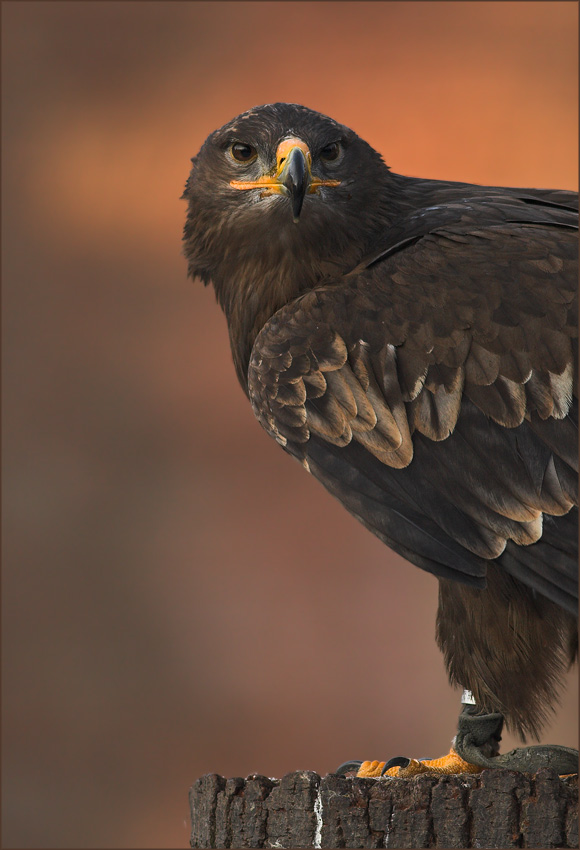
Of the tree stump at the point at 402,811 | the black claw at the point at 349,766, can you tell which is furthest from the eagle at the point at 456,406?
the tree stump at the point at 402,811

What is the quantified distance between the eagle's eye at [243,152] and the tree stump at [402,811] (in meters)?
1.35

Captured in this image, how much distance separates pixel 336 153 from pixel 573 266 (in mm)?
622

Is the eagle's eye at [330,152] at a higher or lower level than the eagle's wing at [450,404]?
higher

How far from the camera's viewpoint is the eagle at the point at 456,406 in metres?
2.05

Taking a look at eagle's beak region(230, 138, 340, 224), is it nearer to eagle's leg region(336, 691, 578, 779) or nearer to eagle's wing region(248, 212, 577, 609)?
eagle's wing region(248, 212, 577, 609)

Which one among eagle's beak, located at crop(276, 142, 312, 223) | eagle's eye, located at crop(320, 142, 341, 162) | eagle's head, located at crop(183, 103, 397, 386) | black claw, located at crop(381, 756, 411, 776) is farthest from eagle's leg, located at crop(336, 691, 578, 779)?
eagle's eye, located at crop(320, 142, 341, 162)

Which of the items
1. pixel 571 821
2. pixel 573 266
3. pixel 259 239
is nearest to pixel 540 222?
pixel 573 266

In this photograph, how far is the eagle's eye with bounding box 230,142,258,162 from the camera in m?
2.41

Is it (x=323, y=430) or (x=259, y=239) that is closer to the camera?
(x=323, y=430)

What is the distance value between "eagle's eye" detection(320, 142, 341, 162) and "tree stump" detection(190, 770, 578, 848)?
1.35 meters

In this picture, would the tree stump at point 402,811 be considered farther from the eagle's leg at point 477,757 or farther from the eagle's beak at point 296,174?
the eagle's beak at point 296,174

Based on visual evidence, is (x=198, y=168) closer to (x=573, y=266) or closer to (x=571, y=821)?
(x=573, y=266)

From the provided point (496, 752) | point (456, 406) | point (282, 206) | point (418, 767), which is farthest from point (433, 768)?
point (282, 206)

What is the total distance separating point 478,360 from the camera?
209cm
